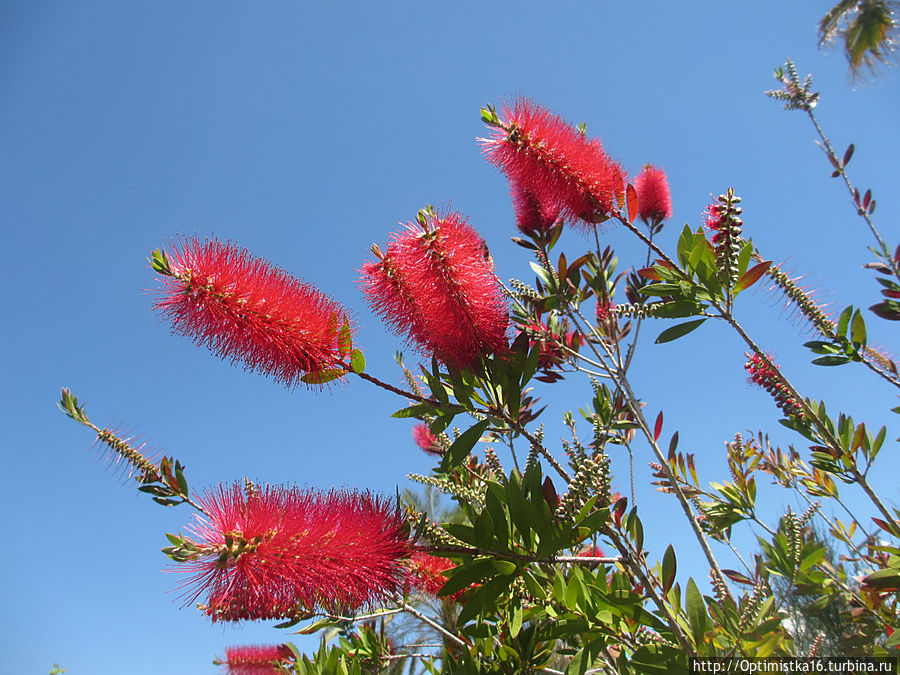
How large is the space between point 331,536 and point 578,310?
147cm

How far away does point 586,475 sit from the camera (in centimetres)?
153

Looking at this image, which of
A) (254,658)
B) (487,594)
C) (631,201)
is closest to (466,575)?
(487,594)

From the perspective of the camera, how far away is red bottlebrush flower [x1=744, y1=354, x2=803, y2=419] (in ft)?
6.65

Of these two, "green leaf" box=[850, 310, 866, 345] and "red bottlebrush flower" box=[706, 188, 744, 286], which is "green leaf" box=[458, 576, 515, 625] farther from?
"green leaf" box=[850, 310, 866, 345]

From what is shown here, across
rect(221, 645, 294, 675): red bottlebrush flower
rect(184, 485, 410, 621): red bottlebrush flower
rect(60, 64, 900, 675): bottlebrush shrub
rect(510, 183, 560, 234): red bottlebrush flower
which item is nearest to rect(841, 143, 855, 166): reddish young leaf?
rect(60, 64, 900, 675): bottlebrush shrub

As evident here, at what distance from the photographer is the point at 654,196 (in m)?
2.45

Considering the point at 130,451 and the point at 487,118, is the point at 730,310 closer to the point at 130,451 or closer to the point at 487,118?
the point at 487,118

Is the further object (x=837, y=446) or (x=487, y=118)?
(x=487, y=118)

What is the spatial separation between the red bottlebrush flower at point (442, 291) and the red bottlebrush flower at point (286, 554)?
602 millimetres

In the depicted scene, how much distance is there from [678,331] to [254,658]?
3.08 metres

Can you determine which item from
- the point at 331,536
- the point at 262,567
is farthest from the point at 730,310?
the point at 262,567

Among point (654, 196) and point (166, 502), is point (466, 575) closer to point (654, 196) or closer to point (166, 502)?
point (166, 502)

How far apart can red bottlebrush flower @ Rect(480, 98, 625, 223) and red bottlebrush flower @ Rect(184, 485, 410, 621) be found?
4.85ft

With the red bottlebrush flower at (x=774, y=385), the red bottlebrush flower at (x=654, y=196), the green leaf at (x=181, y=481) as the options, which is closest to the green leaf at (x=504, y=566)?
the green leaf at (x=181, y=481)
